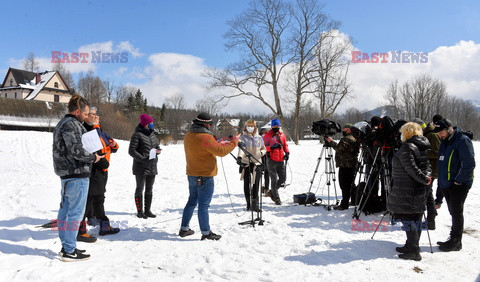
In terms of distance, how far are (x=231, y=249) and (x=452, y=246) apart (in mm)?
3113

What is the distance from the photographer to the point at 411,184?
404cm

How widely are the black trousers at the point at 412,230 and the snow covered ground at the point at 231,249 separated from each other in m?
0.21

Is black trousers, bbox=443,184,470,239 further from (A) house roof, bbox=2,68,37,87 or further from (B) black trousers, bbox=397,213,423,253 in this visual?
(A) house roof, bbox=2,68,37,87

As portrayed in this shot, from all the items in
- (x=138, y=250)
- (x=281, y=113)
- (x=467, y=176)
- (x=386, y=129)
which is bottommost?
(x=138, y=250)

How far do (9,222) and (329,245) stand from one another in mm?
5292

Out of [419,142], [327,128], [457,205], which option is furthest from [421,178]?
[327,128]

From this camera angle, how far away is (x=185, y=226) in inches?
184

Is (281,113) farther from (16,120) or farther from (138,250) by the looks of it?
(16,120)

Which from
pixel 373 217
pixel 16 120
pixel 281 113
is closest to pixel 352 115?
pixel 281 113

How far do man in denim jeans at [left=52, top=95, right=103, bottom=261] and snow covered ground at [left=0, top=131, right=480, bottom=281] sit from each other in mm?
276

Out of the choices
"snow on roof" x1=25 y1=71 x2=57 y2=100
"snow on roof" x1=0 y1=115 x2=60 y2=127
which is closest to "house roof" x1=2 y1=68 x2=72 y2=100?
"snow on roof" x1=25 y1=71 x2=57 y2=100

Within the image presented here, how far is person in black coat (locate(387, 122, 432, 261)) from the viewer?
13.0 ft

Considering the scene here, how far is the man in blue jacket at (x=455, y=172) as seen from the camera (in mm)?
4164

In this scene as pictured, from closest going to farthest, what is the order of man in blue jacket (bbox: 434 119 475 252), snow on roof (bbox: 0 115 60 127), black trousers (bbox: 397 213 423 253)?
1. black trousers (bbox: 397 213 423 253)
2. man in blue jacket (bbox: 434 119 475 252)
3. snow on roof (bbox: 0 115 60 127)
